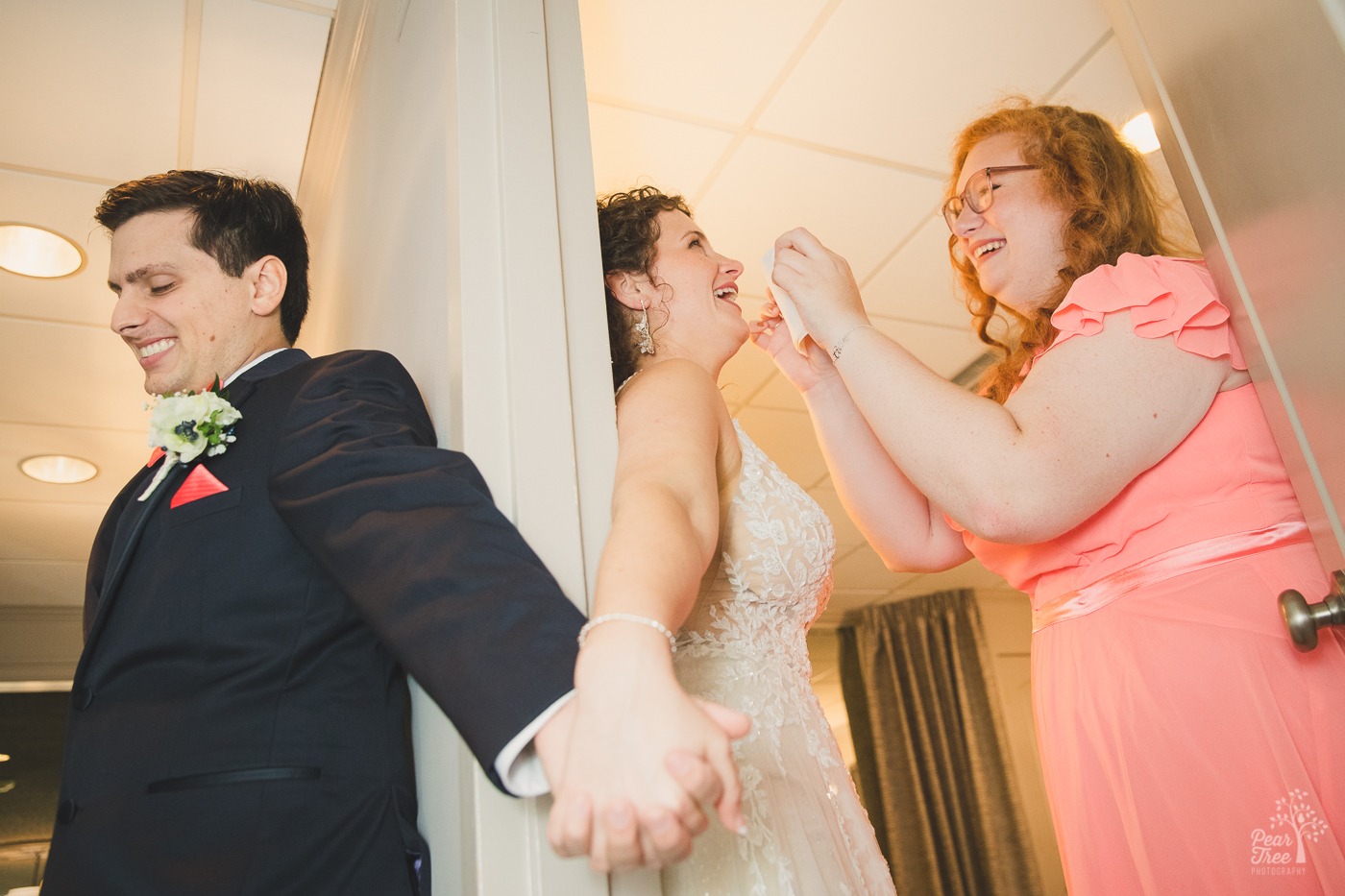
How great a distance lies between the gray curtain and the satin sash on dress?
209 inches

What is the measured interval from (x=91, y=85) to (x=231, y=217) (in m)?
1.07

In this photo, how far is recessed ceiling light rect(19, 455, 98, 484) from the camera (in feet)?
12.6

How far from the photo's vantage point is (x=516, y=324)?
0.99 meters

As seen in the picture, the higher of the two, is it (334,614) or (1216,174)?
(1216,174)

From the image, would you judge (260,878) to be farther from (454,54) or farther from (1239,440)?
(1239,440)

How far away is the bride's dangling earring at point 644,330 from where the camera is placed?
1546 mm

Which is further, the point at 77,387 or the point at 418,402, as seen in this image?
the point at 77,387

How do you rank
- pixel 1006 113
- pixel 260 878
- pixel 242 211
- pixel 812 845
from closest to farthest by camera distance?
pixel 260 878 < pixel 812 845 < pixel 242 211 < pixel 1006 113

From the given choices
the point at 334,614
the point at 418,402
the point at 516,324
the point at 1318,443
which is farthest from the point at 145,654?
the point at 1318,443

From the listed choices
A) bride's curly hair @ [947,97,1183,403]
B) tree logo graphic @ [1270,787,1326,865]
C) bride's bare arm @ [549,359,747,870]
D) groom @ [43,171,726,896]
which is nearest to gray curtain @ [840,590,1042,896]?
bride's curly hair @ [947,97,1183,403]

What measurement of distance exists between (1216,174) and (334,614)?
40.8 inches

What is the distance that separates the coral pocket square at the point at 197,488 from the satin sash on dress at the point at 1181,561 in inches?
40.9

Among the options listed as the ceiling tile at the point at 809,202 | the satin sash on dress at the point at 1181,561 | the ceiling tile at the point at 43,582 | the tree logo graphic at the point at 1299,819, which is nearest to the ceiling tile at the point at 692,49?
the ceiling tile at the point at 809,202

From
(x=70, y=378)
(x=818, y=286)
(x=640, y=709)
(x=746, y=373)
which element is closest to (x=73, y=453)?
(x=70, y=378)
